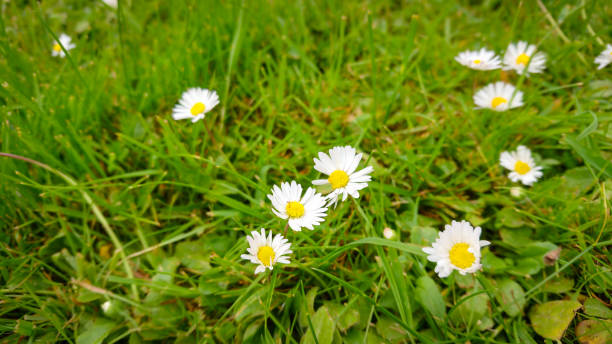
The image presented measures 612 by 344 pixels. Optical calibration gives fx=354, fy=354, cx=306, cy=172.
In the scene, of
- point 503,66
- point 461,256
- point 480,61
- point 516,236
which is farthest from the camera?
point 503,66

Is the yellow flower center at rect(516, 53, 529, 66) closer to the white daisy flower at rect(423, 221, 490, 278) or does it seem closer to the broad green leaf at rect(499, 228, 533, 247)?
the broad green leaf at rect(499, 228, 533, 247)

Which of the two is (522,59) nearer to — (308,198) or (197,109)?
(308,198)

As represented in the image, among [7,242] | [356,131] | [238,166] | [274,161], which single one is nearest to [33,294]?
[7,242]

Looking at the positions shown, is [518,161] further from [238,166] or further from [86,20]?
[86,20]

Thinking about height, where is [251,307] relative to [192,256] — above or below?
below

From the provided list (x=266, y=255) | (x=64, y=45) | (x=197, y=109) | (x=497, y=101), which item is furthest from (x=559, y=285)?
(x=64, y=45)

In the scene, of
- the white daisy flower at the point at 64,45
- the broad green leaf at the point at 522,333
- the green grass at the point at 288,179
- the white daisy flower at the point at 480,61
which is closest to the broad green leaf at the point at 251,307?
the green grass at the point at 288,179

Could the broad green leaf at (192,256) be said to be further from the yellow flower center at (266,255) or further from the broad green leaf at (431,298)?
the broad green leaf at (431,298)
